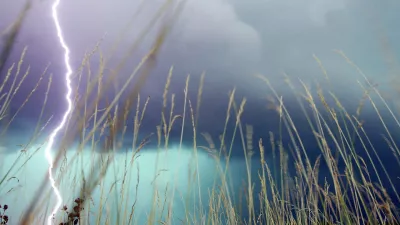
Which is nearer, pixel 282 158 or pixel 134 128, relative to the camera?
pixel 134 128

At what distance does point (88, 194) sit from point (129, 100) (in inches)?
7.6

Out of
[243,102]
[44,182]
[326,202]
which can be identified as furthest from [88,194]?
[326,202]

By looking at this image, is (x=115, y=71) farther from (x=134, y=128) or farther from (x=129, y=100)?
(x=134, y=128)

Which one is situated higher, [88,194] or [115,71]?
[115,71]

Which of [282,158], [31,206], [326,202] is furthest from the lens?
[282,158]

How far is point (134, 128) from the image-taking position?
1.91 m

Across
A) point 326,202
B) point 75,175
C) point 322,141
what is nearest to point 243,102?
point 322,141

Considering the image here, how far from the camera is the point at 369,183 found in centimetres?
207

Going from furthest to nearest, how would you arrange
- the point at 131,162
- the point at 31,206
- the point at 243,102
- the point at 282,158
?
the point at 282,158
the point at 243,102
the point at 131,162
the point at 31,206

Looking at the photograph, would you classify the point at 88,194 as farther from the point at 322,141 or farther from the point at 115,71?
the point at 322,141

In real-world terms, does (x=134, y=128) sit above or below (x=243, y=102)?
below

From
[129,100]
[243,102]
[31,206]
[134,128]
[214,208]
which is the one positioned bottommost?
[31,206]

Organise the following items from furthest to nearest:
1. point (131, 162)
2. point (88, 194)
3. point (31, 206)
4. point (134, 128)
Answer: point (131, 162), point (134, 128), point (88, 194), point (31, 206)

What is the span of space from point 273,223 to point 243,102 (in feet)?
2.76
